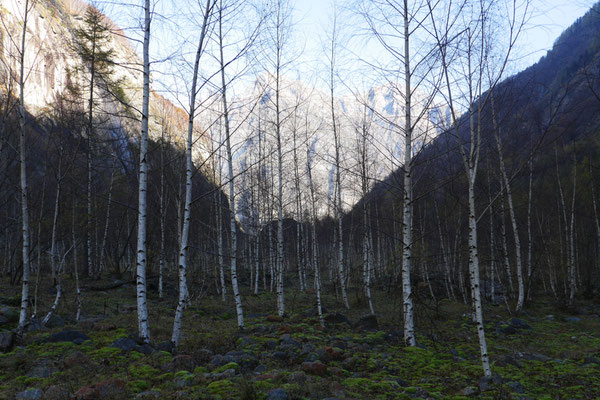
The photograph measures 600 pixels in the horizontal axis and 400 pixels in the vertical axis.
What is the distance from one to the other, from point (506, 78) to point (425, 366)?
266 inches

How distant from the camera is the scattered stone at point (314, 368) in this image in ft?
20.3

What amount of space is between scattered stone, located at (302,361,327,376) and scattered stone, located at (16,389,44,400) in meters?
4.00

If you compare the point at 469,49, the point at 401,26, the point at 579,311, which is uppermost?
the point at 401,26

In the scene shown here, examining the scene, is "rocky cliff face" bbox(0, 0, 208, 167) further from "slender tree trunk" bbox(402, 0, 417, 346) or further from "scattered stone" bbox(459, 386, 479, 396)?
"scattered stone" bbox(459, 386, 479, 396)

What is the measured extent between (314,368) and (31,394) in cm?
427

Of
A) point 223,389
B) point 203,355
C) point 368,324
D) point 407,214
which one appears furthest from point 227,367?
point 368,324

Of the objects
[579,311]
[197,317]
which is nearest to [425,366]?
[197,317]

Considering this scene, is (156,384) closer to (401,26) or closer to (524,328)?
(401,26)

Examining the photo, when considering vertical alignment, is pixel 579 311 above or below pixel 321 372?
below

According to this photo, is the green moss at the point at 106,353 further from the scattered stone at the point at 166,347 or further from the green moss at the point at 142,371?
the green moss at the point at 142,371

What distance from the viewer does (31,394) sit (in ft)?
15.6

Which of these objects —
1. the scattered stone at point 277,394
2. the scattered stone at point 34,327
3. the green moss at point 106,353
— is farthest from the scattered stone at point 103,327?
the scattered stone at point 277,394

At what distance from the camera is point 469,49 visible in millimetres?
6703

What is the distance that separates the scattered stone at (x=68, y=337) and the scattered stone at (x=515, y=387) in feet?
28.4
